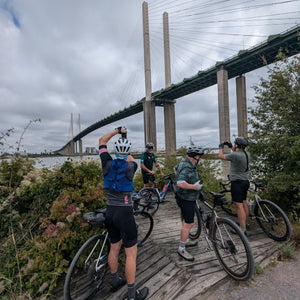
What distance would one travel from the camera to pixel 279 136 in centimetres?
486

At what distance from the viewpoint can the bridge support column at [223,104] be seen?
1237 inches

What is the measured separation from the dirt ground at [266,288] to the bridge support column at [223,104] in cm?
Result: 3045

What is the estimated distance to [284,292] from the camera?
2432mm

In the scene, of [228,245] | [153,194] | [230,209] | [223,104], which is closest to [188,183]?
[228,245]

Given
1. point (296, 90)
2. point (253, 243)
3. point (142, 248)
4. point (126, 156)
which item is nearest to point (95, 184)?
point (142, 248)

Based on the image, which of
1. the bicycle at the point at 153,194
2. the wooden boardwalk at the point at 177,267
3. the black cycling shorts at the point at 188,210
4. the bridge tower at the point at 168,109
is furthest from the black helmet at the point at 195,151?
the bridge tower at the point at 168,109

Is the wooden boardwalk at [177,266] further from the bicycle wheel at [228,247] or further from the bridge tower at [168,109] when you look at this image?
the bridge tower at [168,109]

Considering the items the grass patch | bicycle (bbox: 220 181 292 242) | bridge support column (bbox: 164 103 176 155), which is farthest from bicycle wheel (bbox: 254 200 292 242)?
bridge support column (bbox: 164 103 176 155)

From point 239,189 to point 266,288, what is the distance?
1.66 m

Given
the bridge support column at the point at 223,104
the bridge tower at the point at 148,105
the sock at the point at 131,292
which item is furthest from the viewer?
the bridge tower at the point at 148,105

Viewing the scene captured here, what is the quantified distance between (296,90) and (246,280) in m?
4.66

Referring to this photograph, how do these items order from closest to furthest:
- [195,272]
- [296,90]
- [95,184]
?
1. [195,272]
2. [95,184]
3. [296,90]

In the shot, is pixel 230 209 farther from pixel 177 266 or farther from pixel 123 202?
pixel 123 202

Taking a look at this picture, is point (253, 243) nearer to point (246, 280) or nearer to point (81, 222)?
point (246, 280)
